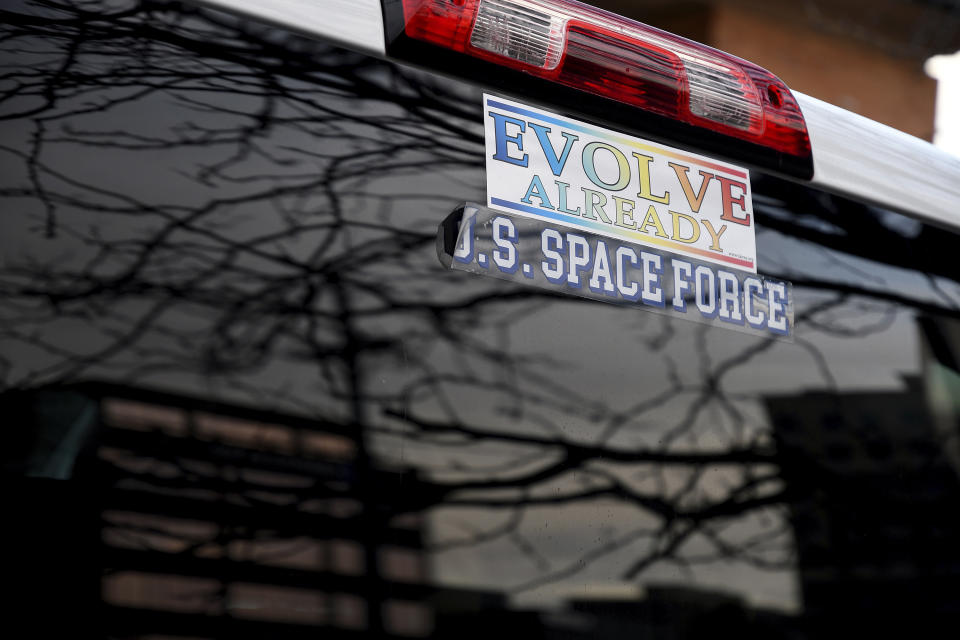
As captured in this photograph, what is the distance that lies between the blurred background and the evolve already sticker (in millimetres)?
6119

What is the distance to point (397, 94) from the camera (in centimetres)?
137

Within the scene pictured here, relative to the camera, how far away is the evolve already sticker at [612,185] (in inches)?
55.7

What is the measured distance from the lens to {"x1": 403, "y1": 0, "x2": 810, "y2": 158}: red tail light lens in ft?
4.71

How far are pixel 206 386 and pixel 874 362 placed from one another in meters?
1.12

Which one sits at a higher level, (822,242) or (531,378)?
(822,242)

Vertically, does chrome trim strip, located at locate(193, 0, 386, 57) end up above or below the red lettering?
above

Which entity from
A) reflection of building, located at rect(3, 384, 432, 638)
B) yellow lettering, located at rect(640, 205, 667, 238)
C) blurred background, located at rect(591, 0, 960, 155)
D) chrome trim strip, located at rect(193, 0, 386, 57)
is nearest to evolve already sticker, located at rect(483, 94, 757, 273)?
yellow lettering, located at rect(640, 205, 667, 238)

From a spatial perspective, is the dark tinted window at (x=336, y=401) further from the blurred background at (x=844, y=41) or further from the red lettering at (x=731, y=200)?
the blurred background at (x=844, y=41)

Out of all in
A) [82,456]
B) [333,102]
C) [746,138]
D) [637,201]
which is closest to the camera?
[82,456]

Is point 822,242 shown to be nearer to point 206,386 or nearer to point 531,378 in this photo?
point 531,378

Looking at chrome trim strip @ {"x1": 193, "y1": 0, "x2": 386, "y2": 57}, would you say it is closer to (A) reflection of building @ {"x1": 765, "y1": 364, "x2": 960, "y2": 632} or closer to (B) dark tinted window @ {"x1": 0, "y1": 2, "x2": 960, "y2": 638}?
(B) dark tinted window @ {"x1": 0, "y1": 2, "x2": 960, "y2": 638}

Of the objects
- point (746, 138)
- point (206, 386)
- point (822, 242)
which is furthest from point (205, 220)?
point (822, 242)

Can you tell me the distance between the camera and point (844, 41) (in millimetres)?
8094

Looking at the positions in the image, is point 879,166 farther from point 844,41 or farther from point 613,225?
point 844,41
